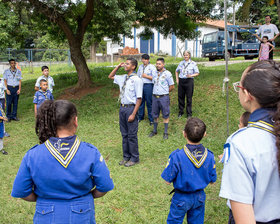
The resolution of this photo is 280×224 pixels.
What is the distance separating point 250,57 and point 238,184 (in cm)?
2516

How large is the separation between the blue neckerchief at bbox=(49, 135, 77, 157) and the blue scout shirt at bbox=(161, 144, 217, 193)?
1.26 metres

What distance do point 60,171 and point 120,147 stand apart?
5.24 meters

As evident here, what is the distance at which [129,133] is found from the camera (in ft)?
19.4

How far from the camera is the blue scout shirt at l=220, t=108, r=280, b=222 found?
1479 mm

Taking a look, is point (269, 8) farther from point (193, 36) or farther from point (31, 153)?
point (31, 153)

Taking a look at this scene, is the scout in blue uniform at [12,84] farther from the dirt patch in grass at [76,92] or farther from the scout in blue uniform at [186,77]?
the scout in blue uniform at [186,77]

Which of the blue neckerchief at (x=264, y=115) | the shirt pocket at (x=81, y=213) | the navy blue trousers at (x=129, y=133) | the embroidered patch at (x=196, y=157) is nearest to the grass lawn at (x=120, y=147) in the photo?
the navy blue trousers at (x=129, y=133)

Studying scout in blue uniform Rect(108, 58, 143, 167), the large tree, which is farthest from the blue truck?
scout in blue uniform Rect(108, 58, 143, 167)

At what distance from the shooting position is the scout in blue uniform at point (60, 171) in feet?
7.05

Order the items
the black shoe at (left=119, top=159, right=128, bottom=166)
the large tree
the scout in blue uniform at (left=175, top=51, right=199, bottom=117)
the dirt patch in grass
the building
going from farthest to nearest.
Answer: the building
the dirt patch in grass
the large tree
the scout in blue uniform at (left=175, top=51, right=199, bottom=117)
the black shoe at (left=119, top=159, right=128, bottom=166)

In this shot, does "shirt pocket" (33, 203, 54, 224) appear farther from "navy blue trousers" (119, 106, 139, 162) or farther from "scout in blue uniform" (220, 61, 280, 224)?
"navy blue trousers" (119, 106, 139, 162)

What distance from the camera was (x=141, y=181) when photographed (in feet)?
17.3

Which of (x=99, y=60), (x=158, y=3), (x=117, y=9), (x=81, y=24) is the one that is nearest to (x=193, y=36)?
(x=158, y=3)

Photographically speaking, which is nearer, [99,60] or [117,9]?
[117,9]
